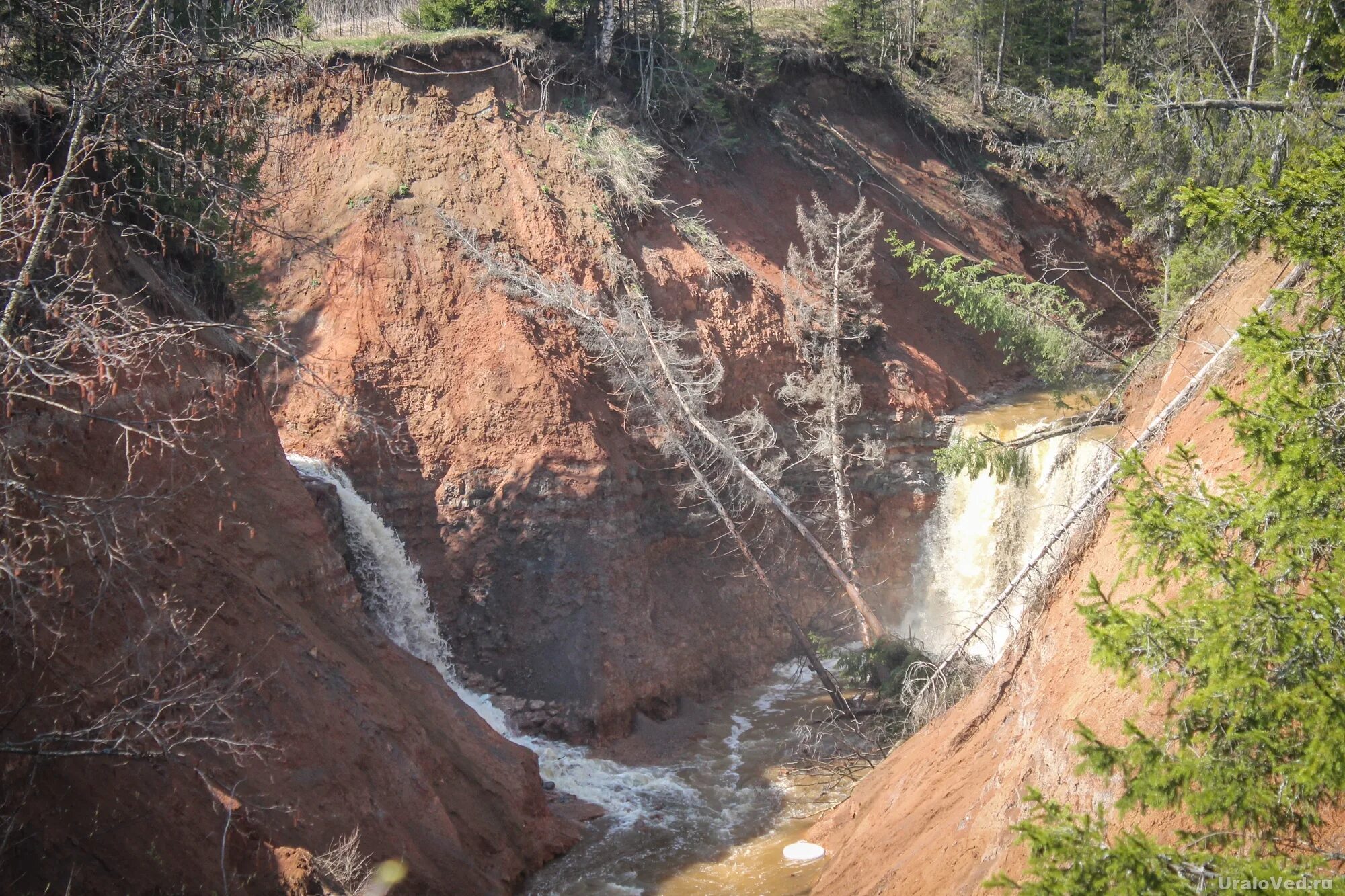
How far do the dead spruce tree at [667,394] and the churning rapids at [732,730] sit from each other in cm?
230

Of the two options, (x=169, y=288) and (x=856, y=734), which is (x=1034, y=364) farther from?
(x=169, y=288)

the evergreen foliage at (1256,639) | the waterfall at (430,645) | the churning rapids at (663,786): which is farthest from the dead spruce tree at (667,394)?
the evergreen foliage at (1256,639)

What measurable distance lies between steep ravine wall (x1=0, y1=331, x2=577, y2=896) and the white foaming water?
981cm

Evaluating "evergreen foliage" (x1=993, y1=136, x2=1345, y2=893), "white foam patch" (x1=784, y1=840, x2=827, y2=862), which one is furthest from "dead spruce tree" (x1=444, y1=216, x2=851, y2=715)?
"evergreen foliage" (x1=993, y1=136, x2=1345, y2=893)

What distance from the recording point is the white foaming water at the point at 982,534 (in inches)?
788

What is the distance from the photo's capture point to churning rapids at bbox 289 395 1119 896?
14148mm

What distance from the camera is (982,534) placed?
2175 cm

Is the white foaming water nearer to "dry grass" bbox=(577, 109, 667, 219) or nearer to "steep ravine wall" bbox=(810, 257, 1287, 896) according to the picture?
"steep ravine wall" bbox=(810, 257, 1287, 896)

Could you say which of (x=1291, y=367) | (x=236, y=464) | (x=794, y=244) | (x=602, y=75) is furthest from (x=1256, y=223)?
(x=602, y=75)

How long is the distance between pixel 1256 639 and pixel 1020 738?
443 cm

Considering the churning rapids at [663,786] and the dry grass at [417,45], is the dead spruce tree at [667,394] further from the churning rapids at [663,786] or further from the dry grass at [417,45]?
the dry grass at [417,45]

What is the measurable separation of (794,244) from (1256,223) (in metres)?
18.7

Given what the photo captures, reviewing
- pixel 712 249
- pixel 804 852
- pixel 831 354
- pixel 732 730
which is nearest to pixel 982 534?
pixel 831 354

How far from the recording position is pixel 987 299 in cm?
1917
